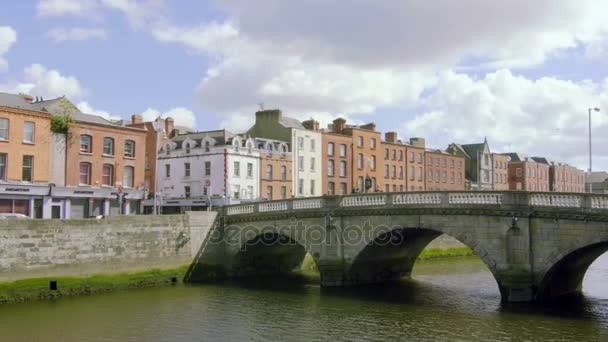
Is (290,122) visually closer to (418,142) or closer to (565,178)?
(418,142)

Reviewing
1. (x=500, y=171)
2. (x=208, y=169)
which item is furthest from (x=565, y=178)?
(x=208, y=169)

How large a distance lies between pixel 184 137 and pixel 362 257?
104 ft

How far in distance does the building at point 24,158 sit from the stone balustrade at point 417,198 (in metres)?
25.0

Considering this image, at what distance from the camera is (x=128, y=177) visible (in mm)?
50125

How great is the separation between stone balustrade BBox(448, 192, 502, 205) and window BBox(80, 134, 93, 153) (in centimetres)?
2868

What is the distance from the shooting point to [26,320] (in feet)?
89.8

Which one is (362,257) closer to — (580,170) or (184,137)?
(184,137)

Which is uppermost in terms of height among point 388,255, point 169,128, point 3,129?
point 169,128

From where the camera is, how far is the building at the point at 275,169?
61406 mm

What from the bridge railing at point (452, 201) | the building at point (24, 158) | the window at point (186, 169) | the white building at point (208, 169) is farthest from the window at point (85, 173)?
the bridge railing at point (452, 201)

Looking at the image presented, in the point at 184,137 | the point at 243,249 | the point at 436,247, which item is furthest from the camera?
the point at 184,137

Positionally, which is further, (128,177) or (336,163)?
(336,163)

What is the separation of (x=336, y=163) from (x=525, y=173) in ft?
167

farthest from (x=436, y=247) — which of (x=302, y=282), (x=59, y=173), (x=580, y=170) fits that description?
(x=580, y=170)
